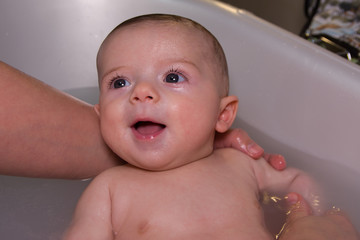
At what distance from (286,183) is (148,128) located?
15.1 inches

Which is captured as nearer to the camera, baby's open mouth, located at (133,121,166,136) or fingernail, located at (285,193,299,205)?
baby's open mouth, located at (133,121,166,136)

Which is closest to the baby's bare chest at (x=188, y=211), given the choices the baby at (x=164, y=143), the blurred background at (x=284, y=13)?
the baby at (x=164, y=143)

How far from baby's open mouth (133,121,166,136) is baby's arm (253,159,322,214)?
286 mm

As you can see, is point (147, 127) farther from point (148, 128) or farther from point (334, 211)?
point (334, 211)

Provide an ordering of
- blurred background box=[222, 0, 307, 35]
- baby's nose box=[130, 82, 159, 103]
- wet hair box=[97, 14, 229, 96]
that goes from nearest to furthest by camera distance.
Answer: baby's nose box=[130, 82, 159, 103] → wet hair box=[97, 14, 229, 96] → blurred background box=[222, 0, 307, 35]

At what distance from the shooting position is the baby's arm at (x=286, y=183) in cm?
101

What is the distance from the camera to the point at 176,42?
87 cm

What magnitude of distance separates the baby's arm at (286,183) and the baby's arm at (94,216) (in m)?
0.35

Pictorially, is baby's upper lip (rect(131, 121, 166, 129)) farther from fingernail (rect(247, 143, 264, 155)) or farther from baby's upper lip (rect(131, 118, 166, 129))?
fingernail (rect(247, 143, 264, 155))

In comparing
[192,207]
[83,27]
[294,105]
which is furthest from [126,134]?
[83,27]

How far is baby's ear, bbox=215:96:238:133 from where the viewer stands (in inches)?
36.7

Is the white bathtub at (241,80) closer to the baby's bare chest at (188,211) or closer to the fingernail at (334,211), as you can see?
the fingernail at (334,211)

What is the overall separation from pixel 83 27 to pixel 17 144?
→ 63 cm

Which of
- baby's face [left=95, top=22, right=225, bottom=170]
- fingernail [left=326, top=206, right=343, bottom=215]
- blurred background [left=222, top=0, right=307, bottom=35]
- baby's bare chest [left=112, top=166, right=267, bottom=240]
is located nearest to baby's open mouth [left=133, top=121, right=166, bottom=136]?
baby's face [left=95, top=22, right=225, bottom=170]
